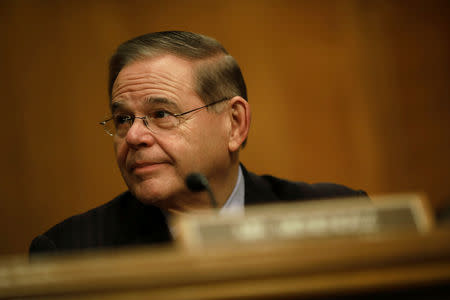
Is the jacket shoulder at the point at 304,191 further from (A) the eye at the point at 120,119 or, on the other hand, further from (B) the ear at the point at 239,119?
(A) the eye at the point at 120,119

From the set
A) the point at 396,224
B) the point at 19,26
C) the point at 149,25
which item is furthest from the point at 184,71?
the point at 19,26

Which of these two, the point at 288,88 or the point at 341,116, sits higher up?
the point at 288,88

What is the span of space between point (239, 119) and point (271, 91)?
3.20 ft

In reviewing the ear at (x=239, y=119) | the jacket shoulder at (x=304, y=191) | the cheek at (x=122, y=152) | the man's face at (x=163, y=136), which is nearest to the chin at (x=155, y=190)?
the man's face at (x=163, y=136)

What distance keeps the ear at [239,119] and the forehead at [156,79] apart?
21 centimetres

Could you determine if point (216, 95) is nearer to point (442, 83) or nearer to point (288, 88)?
point (288, 88)

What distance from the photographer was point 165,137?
1.44 metres

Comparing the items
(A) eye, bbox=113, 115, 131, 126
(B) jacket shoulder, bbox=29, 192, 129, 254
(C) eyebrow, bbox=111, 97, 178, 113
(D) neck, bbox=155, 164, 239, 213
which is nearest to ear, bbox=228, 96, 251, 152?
(D) neck, bbox=155, 164, 239, 213

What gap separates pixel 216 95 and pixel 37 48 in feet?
5.00

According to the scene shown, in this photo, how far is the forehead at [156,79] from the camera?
146 cm

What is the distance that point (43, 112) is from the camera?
250 centimetres

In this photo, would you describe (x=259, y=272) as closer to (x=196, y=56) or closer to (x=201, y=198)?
(x=201, y=198)

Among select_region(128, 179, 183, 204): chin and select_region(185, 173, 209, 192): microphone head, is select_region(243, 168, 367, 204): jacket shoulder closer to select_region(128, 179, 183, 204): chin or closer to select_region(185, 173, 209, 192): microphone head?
select_region(128, 179, 183, 204): chin

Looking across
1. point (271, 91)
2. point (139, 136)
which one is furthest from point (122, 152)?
point (271, 91)
